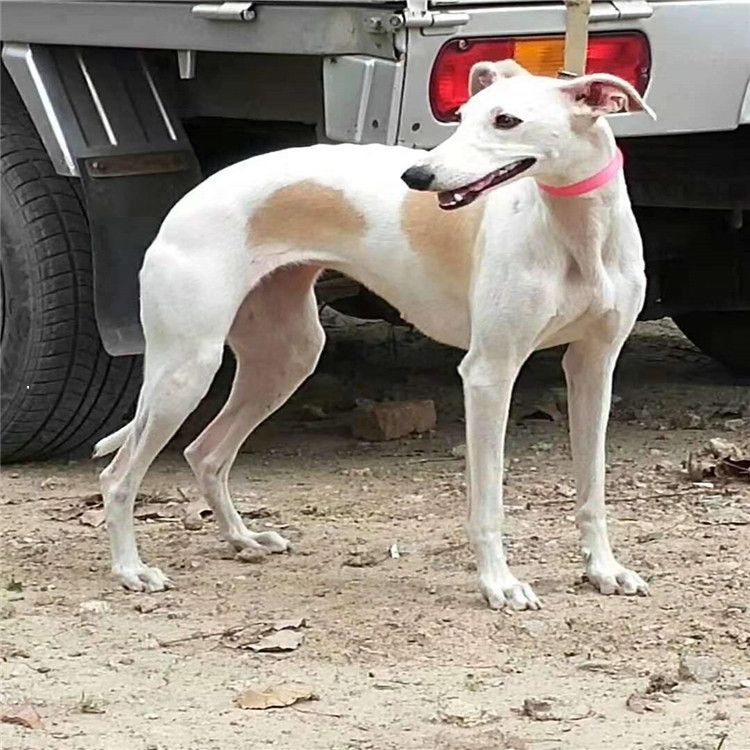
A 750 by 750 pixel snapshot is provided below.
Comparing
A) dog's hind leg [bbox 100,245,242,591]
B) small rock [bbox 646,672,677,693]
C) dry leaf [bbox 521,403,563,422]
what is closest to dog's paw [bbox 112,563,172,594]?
dog's hind leg [bbox 100,245,242,591]

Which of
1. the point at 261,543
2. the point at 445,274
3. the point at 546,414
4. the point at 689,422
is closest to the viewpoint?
the point at 445,274

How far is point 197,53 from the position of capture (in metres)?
5.52

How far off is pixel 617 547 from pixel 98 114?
193cm

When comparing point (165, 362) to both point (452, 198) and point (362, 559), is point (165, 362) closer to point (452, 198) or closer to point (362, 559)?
point (362, 559)

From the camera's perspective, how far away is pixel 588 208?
15.0 feet

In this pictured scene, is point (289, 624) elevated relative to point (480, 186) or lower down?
lower down

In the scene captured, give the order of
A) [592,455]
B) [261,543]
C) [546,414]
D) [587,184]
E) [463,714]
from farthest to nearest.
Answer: [546,414] < [261,543] < [592,455] < [587,184] < [463,714]

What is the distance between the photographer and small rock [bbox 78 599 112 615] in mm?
4906

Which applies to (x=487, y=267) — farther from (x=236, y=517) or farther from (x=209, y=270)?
(x=236, y=517)

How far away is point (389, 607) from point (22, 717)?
1.09 metres

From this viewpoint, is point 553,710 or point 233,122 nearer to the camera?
point 553,710

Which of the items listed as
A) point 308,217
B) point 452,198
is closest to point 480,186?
point 452,198

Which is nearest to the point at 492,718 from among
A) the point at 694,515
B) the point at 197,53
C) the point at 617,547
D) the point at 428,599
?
the point at 428,599

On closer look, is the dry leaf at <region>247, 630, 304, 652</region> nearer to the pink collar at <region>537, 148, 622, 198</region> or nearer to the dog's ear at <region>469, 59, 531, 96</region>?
the pink collar at <region>537, 148, 622, 198</region>
